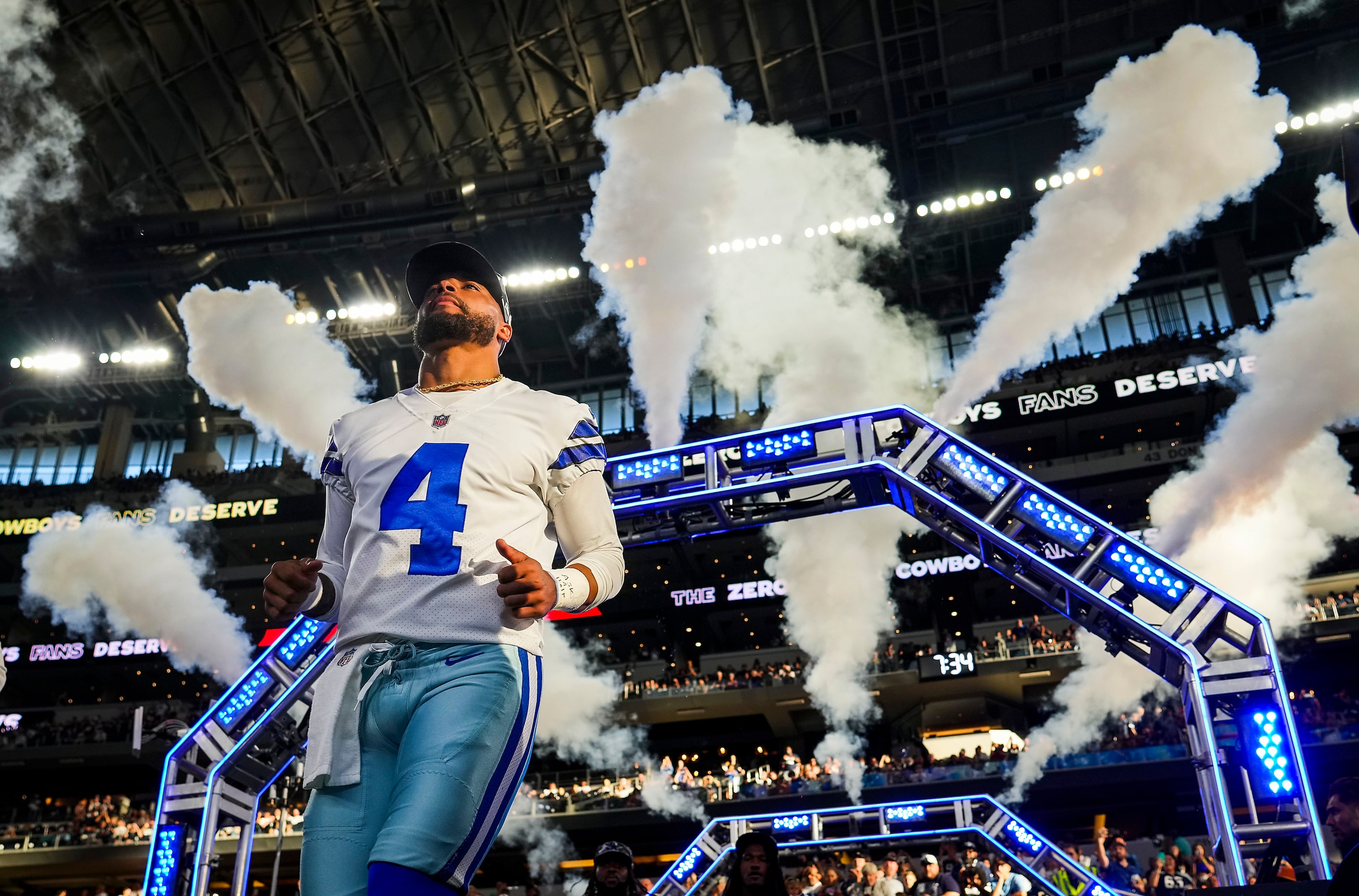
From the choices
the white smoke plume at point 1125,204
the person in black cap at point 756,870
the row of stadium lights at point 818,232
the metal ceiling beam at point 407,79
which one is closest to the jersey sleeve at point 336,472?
the person in black cap at point 756,870

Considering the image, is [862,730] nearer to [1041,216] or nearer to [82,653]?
[1041,216]

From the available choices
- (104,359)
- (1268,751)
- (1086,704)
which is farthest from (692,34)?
(104,359)

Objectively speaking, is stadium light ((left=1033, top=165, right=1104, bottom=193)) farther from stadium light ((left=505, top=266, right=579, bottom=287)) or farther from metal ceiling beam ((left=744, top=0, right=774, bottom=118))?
stadium light ((left=505, top=266, right=579, bottom=287))

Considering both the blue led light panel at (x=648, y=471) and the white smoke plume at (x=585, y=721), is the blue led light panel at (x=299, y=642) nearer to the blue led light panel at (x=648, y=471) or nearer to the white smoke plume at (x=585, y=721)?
the blue led light panel at (x=648, y=471)

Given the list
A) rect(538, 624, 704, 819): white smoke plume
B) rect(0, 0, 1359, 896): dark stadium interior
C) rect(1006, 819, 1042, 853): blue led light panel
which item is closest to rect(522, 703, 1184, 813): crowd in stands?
rect(0, 0, 1359, 896): dark stadium interior

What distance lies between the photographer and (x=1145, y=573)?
357 inches

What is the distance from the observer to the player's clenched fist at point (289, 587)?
1.91m

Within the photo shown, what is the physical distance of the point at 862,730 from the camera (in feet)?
105

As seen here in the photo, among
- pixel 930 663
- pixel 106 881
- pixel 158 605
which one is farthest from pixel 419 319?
pixel 106 881

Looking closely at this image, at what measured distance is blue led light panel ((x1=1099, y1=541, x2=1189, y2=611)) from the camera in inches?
352

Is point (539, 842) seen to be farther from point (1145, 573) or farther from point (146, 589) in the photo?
point (1145, 573)

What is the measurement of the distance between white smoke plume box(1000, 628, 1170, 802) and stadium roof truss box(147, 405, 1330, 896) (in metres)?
14.6

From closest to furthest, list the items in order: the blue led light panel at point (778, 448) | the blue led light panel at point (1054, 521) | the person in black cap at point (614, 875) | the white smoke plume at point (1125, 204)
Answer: the person in black cap at point (614, 875) → the blue led light panel at point (1054, 521) → the blue led light panel at point (778, 448) → the white smoke plume at point (1125, 204)

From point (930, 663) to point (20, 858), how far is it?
2594cm
